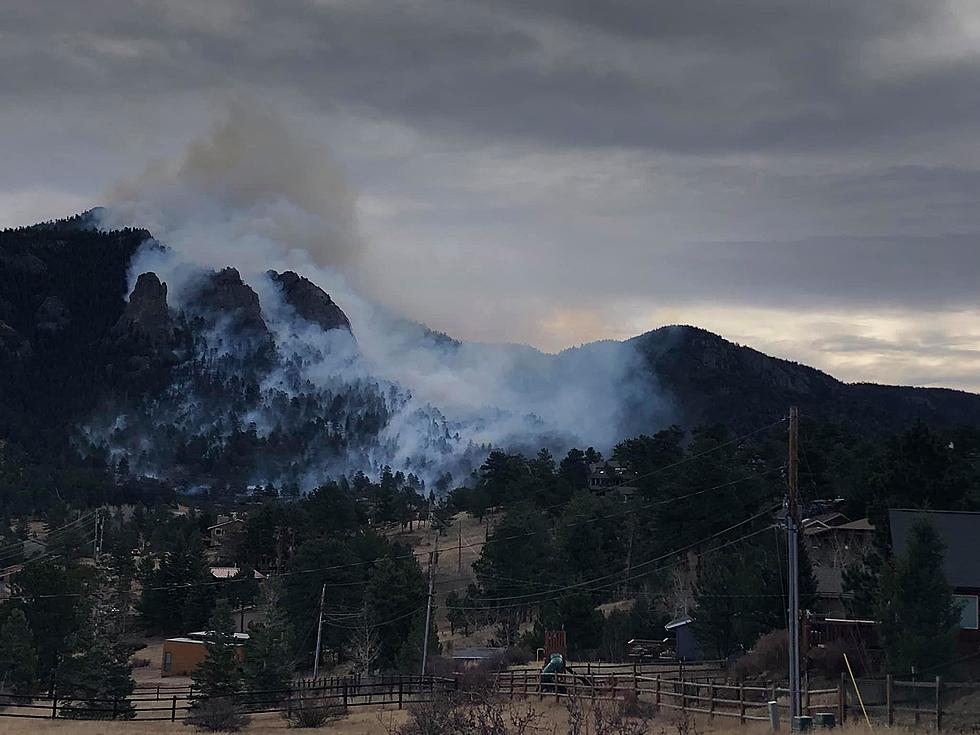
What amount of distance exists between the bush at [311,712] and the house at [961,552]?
77.5 ft

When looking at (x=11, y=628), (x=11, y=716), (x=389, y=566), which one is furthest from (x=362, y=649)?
(x=11, y=716)

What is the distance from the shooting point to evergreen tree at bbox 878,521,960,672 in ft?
146

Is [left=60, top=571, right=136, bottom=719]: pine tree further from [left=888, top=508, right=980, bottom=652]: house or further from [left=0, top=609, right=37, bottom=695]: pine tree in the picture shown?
[left=888, top=508, right=980, bottom=652]: house

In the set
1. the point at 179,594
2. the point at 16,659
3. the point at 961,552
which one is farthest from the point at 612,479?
the point at 961,552

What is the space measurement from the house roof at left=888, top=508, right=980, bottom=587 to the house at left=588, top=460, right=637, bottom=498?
61.7 metres

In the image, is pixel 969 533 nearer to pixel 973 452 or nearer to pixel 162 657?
pixel 973 452

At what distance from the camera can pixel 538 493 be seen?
118562 millimetres

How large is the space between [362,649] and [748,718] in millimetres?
39687

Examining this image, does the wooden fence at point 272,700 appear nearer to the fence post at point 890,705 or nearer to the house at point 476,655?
the house at point 476,655

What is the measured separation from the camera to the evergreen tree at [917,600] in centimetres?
4447

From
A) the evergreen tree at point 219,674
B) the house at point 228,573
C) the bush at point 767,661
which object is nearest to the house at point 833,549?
the bush at point 767,661

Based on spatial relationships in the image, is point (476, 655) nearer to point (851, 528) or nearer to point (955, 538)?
point (851, 528)

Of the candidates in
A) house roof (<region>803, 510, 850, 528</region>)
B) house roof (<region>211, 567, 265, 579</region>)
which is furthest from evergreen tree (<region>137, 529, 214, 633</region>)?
house roof (<region>803, 510, 850, 528</region>)

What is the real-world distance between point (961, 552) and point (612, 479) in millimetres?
91732
